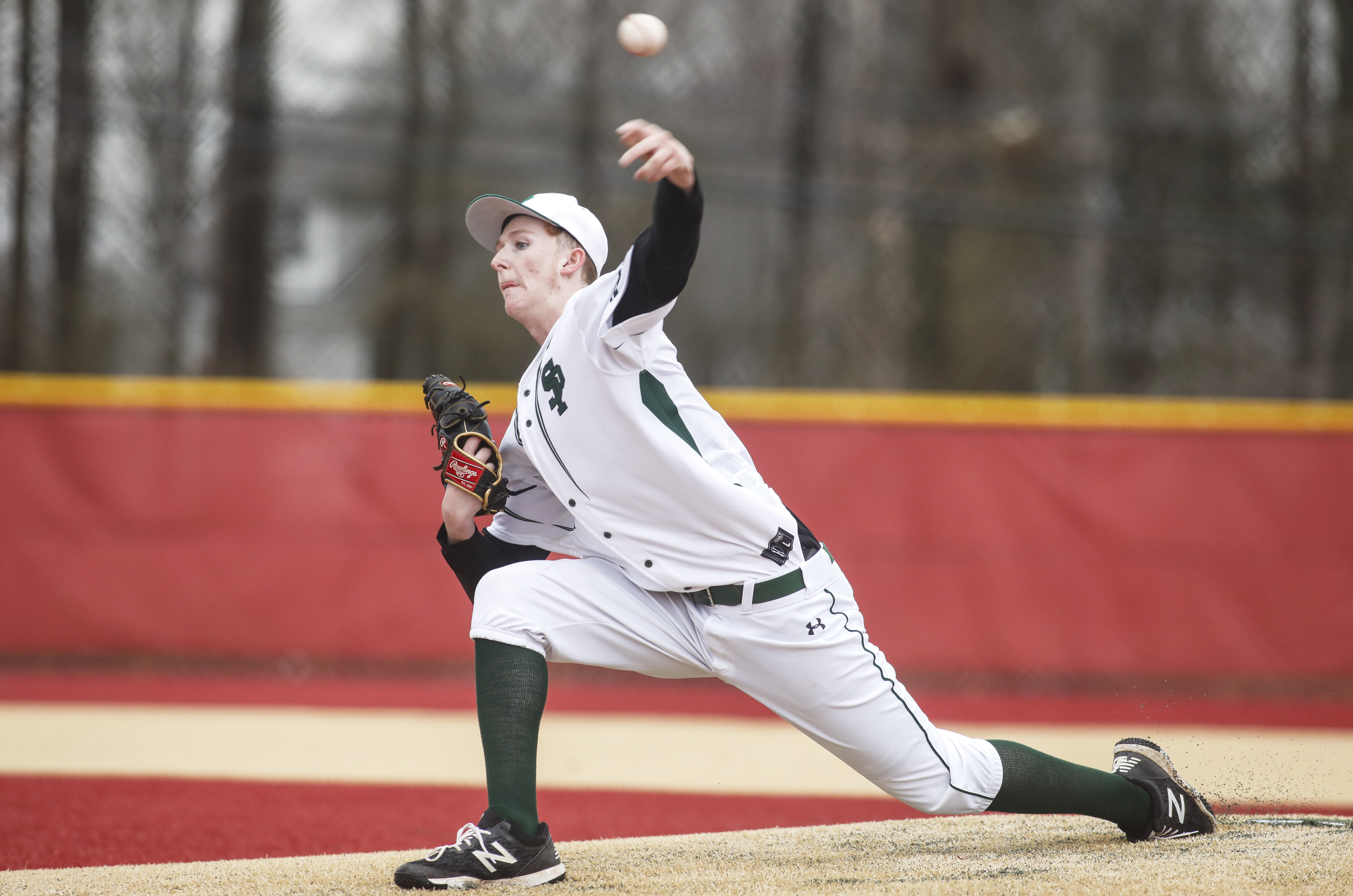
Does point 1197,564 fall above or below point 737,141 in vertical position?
below

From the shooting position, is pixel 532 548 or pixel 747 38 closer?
pixel 532 548

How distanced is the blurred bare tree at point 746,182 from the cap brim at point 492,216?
23.9 feet

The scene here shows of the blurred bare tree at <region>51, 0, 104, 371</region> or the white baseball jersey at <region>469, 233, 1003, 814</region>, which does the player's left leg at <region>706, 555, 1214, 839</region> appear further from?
the blurred bare tree at <region>51, 0, 104, 371</region>

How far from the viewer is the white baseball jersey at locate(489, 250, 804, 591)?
2395 millimetres

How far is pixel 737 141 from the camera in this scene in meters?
11.2

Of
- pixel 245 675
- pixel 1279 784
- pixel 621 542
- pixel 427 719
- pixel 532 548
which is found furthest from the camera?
pixel 245 675

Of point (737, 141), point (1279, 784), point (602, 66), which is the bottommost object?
point (1279, 784)

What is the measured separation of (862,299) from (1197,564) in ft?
15.3

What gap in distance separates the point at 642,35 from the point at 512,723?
4.87 feet

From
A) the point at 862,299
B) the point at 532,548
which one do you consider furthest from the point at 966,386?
the point at 532,548

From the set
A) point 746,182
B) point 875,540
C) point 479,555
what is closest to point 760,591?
point 479,555

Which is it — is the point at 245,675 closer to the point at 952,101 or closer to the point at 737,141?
the point at 737,141

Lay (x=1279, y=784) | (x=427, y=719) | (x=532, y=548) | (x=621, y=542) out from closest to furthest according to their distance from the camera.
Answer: (x=621, y=542)
(x=532, y=548)
(x=1279, y=784)
(x=427, y=719)

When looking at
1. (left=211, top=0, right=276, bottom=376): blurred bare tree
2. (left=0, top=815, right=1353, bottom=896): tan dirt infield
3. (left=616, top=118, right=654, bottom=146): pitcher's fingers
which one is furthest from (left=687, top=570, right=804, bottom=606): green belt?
(left=211, top=0, right=276, bottom=376): blurred bare tree
